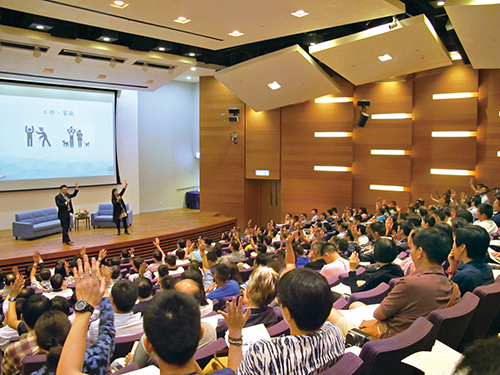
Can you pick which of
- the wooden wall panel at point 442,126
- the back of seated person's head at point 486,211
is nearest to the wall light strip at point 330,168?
the wooden wall panel at point 442,126

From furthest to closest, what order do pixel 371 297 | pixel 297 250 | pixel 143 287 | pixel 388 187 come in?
pixel 388 187 < pixel 297 250 < pixel 143 287 < pixel 371 297

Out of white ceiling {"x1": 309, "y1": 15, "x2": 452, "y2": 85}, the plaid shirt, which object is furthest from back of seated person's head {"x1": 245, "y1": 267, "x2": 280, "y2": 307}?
white ceiling {"x1": 309, "y1": 15, "x2": 452, "y2": 85}

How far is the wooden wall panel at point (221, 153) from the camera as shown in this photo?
12836mm

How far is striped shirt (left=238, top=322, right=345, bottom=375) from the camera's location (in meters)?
1.41

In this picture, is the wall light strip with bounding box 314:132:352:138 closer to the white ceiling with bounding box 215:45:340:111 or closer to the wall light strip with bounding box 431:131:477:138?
the white ceiling with bounding box 215:45:340:111

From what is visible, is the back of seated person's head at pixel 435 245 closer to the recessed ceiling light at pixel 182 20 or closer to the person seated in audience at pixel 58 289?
the person seated in audience at pixel 58 289

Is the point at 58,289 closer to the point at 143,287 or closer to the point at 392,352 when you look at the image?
the point at 143,287

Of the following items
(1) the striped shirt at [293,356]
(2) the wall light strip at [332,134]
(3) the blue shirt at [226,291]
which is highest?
(2) the wall light strip at [332,134]

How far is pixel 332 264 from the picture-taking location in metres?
3.97

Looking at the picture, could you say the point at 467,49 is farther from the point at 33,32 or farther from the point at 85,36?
the point at 33,32

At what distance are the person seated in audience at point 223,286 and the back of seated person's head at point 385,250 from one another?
4.09 ft

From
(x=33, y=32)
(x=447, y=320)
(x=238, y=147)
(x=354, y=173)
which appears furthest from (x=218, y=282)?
(x=238, y=147)

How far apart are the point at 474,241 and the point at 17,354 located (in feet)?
9.44

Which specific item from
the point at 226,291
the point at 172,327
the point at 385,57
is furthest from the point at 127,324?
the point at 385,57
